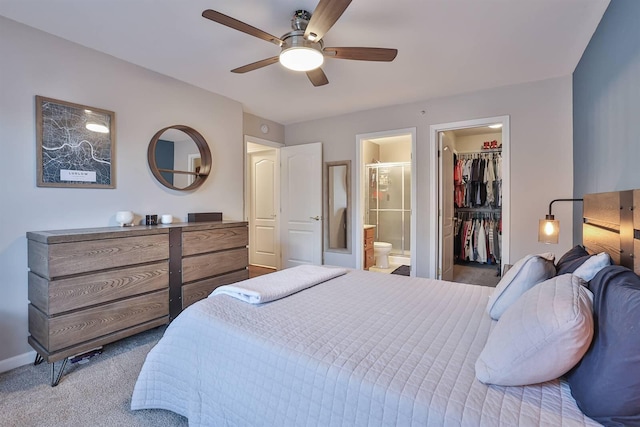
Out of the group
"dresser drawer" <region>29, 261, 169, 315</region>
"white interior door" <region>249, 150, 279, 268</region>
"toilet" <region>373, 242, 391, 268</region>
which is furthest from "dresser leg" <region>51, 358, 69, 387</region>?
"toilet" <region>373, 242, 391, 268</region>

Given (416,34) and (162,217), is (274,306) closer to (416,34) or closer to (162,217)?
(162,217)

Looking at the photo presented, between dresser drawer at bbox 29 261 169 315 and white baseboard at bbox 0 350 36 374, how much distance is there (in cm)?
42

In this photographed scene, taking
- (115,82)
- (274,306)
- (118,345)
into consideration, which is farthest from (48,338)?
(115,82)

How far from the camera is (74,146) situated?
240cm

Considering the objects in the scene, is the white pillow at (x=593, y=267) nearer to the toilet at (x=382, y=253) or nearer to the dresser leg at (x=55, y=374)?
the dresser leg at (x=55, y=374)

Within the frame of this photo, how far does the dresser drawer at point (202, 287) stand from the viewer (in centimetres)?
271

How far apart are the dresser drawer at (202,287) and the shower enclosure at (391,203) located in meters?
3.34

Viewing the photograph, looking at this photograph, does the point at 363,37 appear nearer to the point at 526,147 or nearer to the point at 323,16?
the point at 323,16

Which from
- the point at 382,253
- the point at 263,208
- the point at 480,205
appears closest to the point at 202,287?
the point at 263,208

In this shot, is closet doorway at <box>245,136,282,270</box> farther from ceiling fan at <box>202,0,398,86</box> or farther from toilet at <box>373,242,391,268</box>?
ceiling fan at <box>202,0,398,86</box>

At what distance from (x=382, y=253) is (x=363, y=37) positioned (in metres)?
3.65

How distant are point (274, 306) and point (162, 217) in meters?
1.88

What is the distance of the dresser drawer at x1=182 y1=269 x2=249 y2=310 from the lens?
2713 millimetres

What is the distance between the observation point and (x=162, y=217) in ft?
9.62
